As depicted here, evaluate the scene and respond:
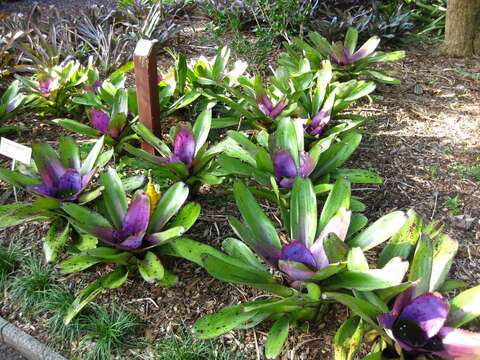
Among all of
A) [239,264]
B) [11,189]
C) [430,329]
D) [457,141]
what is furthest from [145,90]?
[457,141]

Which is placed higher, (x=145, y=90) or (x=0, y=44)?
(x=145, y=90)

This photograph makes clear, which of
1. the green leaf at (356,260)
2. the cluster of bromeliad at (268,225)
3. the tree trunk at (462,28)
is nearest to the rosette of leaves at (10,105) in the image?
the cluster of bromeliad at (268,225)

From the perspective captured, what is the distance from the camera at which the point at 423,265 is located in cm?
157

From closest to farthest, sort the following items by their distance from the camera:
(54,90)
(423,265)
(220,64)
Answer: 1. (423,265)
2. (54,90)
3. (220,64)

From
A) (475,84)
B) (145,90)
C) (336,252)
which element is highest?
(145,90)

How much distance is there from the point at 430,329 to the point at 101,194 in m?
1.46

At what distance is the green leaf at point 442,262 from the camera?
5.32 feet

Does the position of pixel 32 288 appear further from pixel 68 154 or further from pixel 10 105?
pixel 10 105

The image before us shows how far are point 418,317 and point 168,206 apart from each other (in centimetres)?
107

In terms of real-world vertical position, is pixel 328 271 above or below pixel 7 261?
above

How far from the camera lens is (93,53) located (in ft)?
13.7

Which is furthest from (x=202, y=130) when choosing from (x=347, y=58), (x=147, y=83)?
(x=347, y=58)

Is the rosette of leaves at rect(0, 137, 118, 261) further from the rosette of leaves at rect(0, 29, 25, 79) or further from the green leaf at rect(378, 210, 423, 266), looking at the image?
the rosette of leaves at rect(0, 29, 25, 79)

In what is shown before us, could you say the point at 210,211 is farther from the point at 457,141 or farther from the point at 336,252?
the point at 457,141
